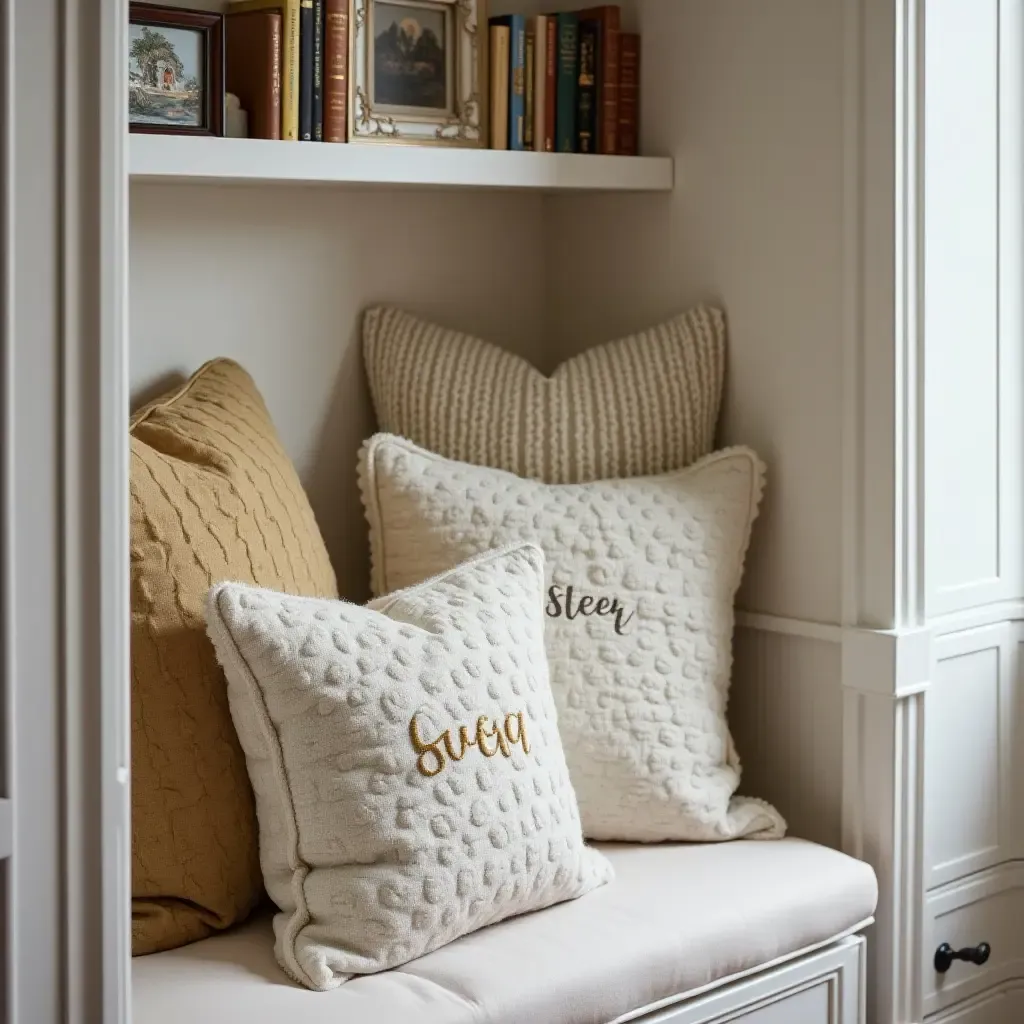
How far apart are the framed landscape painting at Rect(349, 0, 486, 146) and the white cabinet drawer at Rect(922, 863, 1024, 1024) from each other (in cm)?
125

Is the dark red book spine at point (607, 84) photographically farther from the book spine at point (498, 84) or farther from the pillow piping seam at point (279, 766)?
the pillow piping seam at point (279, 766)

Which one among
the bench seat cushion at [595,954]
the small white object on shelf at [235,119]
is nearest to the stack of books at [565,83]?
the small white object on shelf at [235,119]

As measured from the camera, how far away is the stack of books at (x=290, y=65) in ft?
5.89

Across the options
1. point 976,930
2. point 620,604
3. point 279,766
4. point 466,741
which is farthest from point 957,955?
point 279,766

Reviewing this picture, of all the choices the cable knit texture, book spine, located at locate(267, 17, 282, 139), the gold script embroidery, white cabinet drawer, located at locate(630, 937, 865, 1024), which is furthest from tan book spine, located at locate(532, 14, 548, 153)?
white cabinet drawer, located at locate(630, 937, 865, 1024)

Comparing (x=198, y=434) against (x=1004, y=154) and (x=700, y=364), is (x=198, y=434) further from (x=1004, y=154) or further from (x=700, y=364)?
(x=1004, y=154)

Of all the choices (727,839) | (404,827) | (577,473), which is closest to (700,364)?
(577,473)

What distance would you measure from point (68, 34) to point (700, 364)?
3.88 feet

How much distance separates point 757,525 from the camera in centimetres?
206

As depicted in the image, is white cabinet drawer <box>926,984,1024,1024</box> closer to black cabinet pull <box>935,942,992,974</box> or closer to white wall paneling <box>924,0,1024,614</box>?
black cabinet pull <box>935,942,992,974</box>

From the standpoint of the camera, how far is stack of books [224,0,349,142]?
1796 mm

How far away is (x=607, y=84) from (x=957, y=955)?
1.33 m

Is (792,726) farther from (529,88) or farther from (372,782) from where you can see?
(529,88)

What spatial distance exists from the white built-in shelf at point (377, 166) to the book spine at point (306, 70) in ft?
0.11
